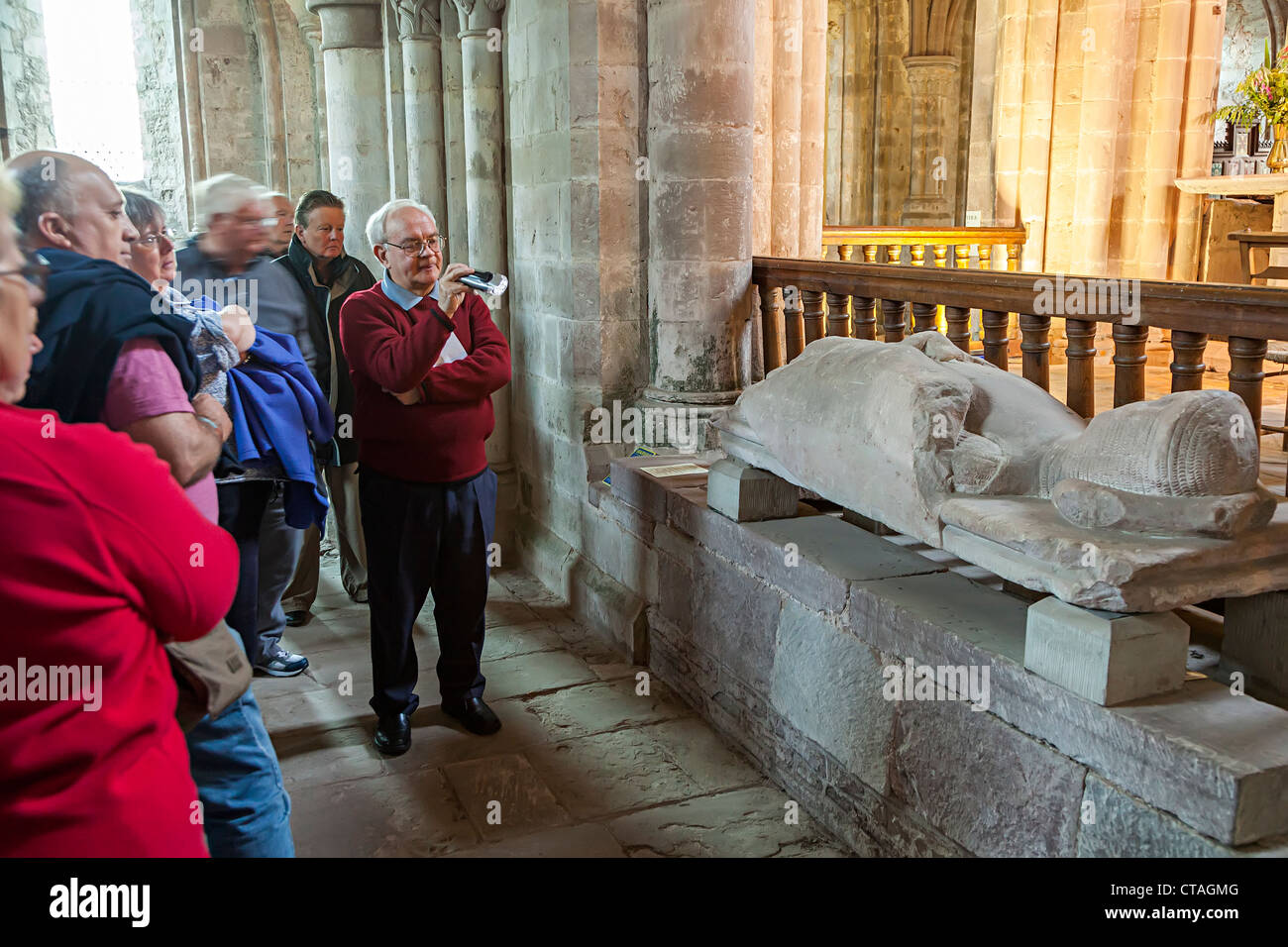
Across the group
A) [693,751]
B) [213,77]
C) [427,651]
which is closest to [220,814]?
[693,751]

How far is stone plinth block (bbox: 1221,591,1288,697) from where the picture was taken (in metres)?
2.44

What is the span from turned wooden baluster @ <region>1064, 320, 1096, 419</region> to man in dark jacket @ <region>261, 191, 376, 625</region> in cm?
269

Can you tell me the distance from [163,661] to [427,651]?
120 inches

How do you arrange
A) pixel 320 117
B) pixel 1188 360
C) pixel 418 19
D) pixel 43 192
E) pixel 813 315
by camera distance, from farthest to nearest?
1. pixel 320 117
2. pixel 418 19
3. pixel 813 315
4. pixel 1188 360
5. pixel 43 192

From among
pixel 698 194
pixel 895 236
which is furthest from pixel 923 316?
pixel 895 236

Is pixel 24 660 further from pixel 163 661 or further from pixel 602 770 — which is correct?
pixel 602 770

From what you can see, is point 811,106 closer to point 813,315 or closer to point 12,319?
point 813,315

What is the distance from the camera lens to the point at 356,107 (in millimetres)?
6543

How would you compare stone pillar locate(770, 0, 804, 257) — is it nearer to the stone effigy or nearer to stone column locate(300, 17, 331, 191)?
the stone effigy

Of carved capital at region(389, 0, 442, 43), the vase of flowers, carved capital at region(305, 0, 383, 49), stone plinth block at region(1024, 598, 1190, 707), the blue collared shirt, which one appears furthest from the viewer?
the vase of flowers

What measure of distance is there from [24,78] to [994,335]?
33.5 feet

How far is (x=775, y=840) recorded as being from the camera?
307 cm
